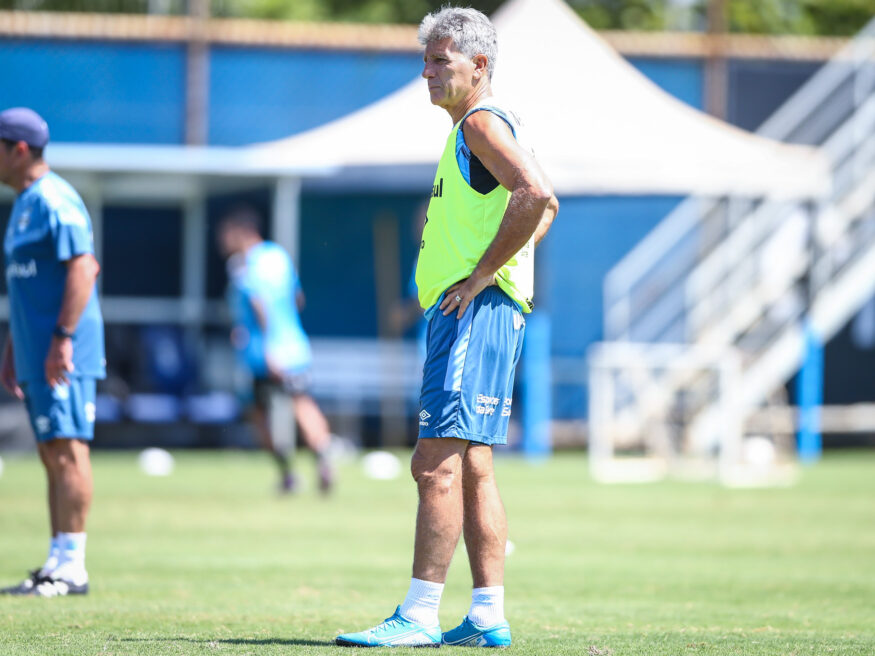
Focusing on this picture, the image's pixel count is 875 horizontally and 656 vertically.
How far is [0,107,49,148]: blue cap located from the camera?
7160 millimetres

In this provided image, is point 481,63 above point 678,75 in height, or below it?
below

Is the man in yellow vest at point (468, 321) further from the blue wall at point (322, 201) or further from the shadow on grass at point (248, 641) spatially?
the blue wall at point (322, 201)

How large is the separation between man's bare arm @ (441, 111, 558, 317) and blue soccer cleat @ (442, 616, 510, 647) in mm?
1108

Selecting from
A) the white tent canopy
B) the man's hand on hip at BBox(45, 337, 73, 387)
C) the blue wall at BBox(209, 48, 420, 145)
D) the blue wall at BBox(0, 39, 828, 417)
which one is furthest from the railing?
the man's hand on hip at BBox(45, 337, 73, 387)

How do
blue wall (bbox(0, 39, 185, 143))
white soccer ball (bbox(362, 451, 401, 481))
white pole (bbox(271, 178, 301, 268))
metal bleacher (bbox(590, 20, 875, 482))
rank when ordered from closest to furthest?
white soccer ball (bbox(362, 451, 401, 481))
metal bleacher (bbox(590, 20, 875, 482))
white pole (bbox(271, 178, 301, 268))
blue wall (bbox(0, 39, 185, 143))

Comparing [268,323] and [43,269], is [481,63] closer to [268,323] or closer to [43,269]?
[43,269]

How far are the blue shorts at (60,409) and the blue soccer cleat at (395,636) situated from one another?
89.1 inches

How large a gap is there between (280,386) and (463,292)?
30.8 ft

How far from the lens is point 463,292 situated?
5367 mm

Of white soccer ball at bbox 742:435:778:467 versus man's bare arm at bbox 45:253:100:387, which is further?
white soccer ball at bbox 742:435:778:467

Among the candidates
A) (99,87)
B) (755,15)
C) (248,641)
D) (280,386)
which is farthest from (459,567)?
(755,15)

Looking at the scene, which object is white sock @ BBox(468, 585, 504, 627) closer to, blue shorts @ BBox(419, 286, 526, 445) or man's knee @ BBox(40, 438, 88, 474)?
blue shorts @ BBox(419, 286, 526, 445)

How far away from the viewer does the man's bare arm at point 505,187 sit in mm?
5238

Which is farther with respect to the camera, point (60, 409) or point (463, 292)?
point (60, 409)
